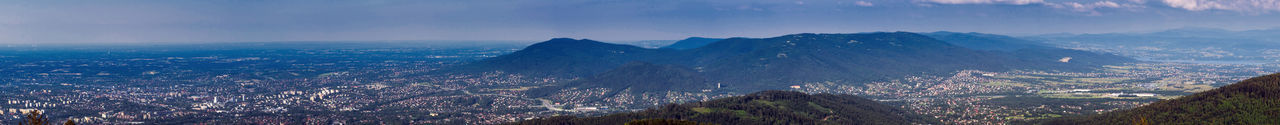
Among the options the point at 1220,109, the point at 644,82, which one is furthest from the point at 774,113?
the point at 644,82

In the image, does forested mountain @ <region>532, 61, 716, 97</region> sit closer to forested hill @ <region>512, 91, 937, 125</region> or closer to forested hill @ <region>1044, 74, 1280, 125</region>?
forested hill @ <region>512, 91, 937, 125</region>

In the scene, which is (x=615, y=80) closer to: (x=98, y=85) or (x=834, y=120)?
(x=834, y=120)

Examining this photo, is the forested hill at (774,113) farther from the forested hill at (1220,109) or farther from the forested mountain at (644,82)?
the forested mountain at (644,82)

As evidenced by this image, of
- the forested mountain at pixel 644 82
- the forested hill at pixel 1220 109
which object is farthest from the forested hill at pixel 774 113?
the forested mountain at pixel 644 82

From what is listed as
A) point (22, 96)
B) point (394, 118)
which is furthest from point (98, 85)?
point (394, 118)

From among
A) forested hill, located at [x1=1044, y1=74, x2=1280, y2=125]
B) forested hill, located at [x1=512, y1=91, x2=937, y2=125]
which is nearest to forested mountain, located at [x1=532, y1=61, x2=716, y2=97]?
forested hill, located at [x1=512, y1=91, x2=937, y2=125]

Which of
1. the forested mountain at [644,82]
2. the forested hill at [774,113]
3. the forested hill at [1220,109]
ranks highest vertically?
the forested hill at [1220,109]
